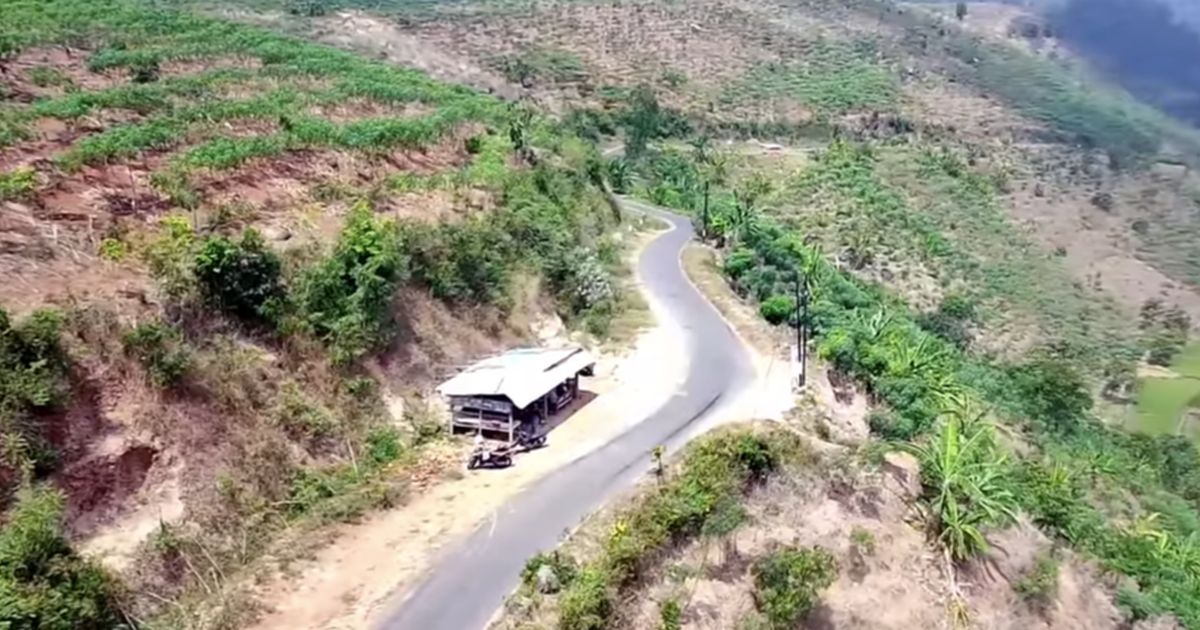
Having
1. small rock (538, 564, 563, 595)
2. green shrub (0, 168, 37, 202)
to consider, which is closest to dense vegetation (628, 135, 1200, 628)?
small rock (538, 564, 563, 595)

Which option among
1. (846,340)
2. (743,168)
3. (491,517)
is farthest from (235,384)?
(743,168)

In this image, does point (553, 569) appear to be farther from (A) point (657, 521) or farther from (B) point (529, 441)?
(B) point (529, 441)

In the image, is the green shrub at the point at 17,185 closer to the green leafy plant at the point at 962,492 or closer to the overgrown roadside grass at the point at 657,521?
the overgrown roadside grass at the point at 657,521

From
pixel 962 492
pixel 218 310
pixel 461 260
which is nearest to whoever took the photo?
pixel 218 310

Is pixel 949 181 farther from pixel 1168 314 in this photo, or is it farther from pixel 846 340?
pixel 846 340

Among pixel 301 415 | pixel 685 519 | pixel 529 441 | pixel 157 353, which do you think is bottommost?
pixel 529 441

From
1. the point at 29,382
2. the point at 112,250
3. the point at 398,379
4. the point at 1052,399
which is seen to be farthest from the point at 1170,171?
the point at 29,382

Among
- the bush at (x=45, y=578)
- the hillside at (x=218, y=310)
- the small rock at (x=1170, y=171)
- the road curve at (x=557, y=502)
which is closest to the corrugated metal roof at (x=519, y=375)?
the hillside at (x=218, y=310)
